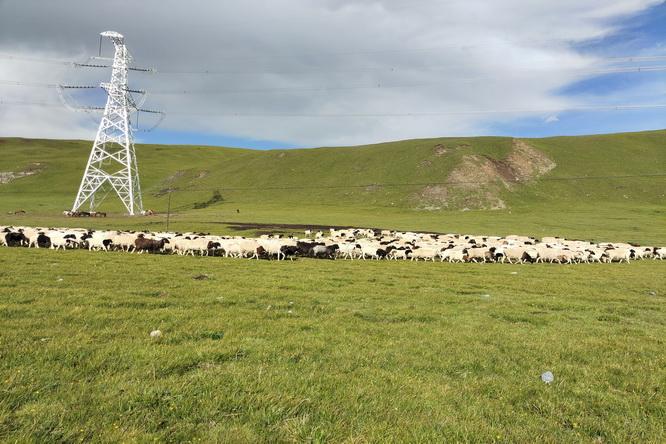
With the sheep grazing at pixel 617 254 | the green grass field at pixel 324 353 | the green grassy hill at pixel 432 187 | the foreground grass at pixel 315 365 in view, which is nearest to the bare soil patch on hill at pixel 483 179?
the green grassy hill at pixel 432 187

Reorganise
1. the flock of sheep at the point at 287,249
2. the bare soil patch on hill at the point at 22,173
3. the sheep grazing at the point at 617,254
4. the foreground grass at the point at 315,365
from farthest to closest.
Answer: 1. the bare soil patch on hill at the point at 22,173
2. the sheep grazing at the point at 617,254
3. the flock of sheep at the point at 287,249
4. the foreground grass at the point at 315,365

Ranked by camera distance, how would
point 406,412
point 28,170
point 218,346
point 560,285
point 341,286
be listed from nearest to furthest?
point 406,412 < point 218,346 < point 341,286 < point 560,285 < point 28,170

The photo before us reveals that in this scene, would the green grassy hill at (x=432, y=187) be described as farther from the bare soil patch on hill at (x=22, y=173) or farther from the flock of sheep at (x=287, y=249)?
the flock of sheep at (x=287, y=249)

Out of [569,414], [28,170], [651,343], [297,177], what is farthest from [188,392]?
[28,170]

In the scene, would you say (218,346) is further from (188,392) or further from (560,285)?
(560,285)

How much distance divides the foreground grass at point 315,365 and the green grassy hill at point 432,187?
122 feet

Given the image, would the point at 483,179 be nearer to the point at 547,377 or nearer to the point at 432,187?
the point at 432,187

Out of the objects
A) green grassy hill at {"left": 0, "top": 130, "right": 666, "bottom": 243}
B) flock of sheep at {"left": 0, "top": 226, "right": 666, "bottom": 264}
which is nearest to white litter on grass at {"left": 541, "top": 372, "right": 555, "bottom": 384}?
flock of sheep at {"left": 0, "top": 226, "right": 666, "bottom": 264}

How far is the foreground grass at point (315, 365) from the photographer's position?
4.20 metres

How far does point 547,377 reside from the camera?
593cm

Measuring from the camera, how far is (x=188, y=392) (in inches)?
187

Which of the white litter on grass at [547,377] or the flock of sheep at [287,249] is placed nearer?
the white litter on grass at [547,377]

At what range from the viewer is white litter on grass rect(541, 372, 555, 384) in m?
5.86

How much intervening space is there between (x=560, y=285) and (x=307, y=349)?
13308 millimetres
